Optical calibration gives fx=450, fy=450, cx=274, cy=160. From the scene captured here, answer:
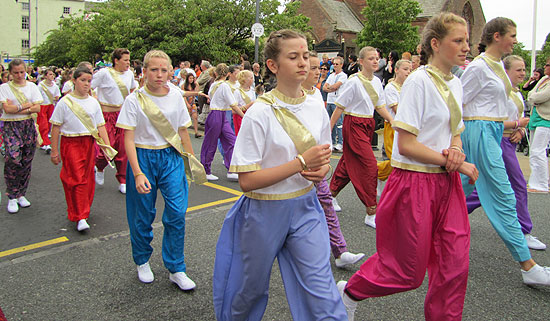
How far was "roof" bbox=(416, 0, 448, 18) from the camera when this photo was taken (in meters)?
42.9

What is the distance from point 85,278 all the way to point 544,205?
20.3ft

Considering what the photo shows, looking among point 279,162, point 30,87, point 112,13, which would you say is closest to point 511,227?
point 279,162

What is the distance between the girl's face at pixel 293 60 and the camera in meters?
2.41

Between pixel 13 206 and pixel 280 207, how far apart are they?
16.8 ft

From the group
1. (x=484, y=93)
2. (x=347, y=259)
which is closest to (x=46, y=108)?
(x=347, y=259)

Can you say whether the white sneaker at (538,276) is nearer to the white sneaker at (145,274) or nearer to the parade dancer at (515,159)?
the parade dancer at (515,159)

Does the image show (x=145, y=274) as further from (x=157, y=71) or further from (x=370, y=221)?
(x=370, y=221)

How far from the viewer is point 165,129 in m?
3.84

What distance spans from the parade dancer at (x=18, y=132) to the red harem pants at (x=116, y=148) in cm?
106

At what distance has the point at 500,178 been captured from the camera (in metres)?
3.78

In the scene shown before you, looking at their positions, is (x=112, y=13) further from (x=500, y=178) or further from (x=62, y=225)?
(x=500, y=178)

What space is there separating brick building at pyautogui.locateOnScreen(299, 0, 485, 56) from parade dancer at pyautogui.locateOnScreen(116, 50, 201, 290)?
37233 millimetres

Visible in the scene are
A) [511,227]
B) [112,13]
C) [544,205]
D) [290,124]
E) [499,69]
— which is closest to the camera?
[290,124]

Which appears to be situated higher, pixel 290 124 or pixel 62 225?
pixel 290 124
